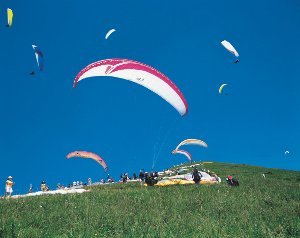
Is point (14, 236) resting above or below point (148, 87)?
below

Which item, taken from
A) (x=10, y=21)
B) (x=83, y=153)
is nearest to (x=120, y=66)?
(x=10, y=21)

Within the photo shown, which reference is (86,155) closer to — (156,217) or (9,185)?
(9,185)

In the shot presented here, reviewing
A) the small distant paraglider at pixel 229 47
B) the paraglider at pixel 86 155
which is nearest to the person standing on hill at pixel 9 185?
the paraglider at pixel 86 155

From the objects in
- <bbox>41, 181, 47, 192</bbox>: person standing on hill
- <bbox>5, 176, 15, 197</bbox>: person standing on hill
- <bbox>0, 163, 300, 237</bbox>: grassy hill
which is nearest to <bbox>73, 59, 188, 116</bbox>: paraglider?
<bbox>0, 163, 300, 237</bbox>: grassy hill

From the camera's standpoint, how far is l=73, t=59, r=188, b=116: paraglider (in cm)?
Answer: 1706

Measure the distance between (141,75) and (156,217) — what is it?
29.3ft

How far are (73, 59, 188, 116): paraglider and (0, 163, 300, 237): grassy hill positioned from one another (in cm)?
561

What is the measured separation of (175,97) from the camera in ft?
63.8

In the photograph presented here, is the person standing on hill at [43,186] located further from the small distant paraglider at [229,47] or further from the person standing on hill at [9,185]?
the small distant paraglider at [229,47]

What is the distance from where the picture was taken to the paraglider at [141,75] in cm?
1706

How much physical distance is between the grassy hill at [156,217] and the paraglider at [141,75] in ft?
18.4

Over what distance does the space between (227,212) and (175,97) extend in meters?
8.57

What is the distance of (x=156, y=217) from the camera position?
11000mm

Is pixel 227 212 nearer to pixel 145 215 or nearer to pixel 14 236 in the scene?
pixel 145 215
